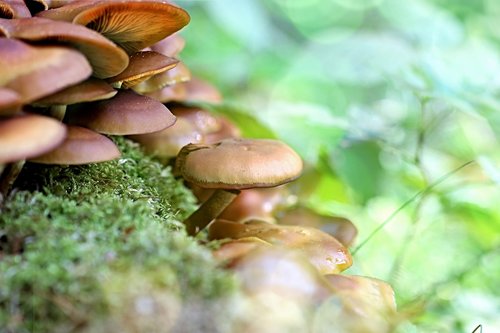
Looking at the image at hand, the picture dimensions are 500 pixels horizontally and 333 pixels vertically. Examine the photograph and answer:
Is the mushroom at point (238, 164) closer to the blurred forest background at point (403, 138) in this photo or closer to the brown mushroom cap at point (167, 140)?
the brown mushroom cap at point (167, 140)

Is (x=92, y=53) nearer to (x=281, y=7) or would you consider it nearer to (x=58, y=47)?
(x=58, y=47)

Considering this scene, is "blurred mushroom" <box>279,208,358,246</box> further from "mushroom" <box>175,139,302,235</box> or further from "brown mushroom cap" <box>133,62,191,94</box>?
"brown mushroom cap" <box>133,62,191,94</box>

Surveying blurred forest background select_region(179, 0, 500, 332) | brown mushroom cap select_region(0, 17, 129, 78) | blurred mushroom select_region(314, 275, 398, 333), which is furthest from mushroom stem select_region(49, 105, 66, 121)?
blurred forest background select_region(179, 0, 500, 332)

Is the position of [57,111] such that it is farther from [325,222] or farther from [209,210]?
[325,222]

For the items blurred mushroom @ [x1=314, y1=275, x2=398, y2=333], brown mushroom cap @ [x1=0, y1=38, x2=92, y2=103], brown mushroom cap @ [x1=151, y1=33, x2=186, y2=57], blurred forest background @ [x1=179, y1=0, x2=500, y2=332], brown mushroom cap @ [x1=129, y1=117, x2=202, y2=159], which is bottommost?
blurred forest background @ [x1=179, y1=0, x2=500, y2=332]

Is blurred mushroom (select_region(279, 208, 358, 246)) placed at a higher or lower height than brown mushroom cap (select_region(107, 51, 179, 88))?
lower

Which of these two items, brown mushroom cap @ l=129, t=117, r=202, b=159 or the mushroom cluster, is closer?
the mushroom cluster

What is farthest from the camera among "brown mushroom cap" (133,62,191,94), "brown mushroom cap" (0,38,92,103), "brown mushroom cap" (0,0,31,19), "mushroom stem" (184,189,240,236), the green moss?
"brown mushroom cap" (133,62,191,94)
